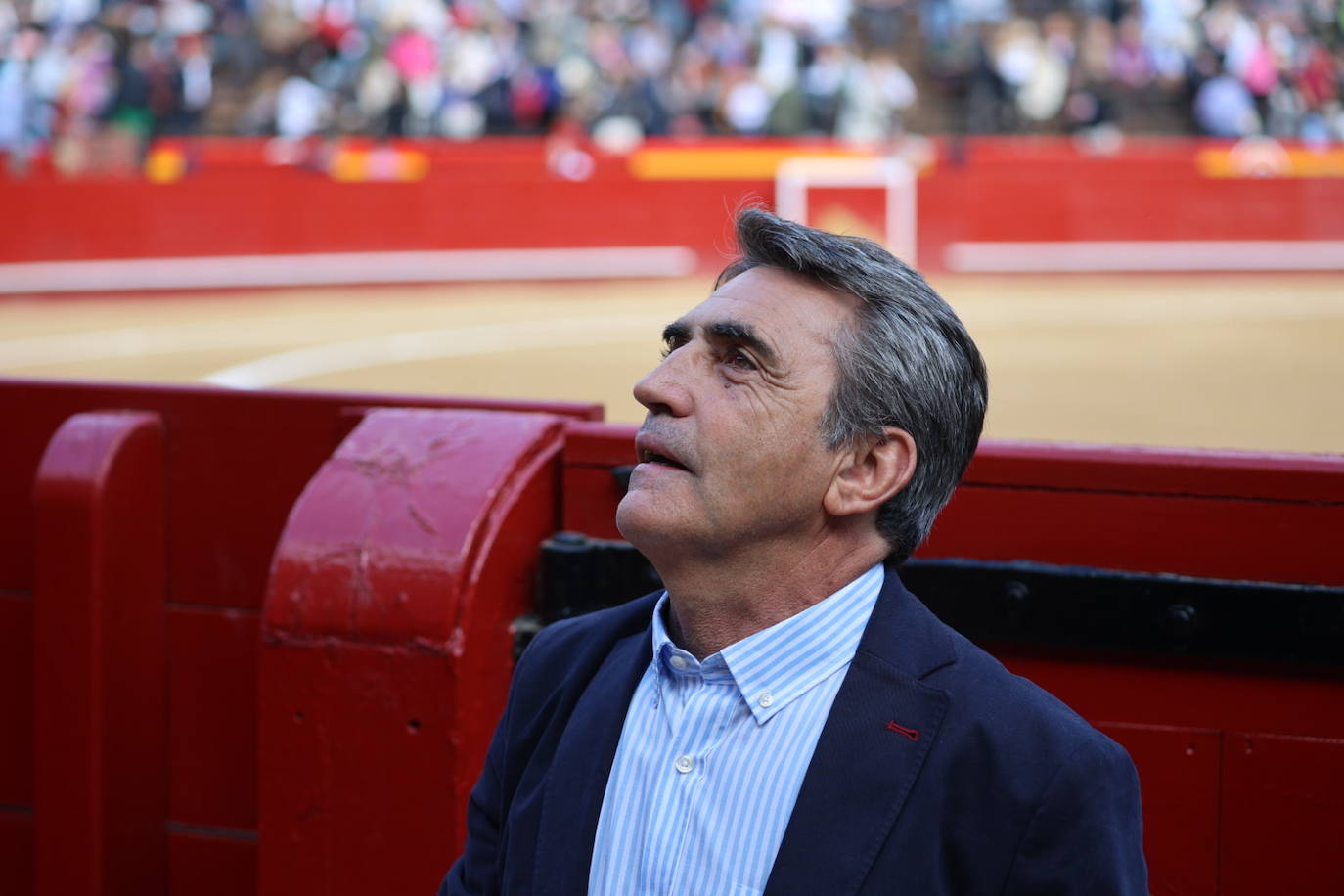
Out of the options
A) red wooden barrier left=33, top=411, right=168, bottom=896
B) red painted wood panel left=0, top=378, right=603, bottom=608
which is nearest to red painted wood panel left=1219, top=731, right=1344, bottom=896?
red painted wood panel left=0, top=378, right=603, bottom=608

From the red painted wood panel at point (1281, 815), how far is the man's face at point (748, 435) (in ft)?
3.23

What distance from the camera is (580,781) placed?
1.64 metres

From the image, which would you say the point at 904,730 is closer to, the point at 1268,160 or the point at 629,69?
the point at 1268,160

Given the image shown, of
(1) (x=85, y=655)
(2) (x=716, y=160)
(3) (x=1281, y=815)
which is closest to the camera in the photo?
(3) (x=1281, y=815)

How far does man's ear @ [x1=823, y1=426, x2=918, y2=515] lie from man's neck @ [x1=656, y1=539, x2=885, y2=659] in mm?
59

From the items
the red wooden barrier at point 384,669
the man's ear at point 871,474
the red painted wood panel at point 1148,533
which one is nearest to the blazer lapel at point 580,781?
the man's ear at point 871,474

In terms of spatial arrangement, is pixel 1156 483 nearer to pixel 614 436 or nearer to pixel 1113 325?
pixel 614 436

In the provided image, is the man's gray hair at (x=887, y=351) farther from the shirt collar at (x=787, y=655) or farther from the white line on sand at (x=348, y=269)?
the white line on sand at (x=348, y=269)

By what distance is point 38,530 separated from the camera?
275cm

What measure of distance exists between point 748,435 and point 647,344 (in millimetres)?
7823

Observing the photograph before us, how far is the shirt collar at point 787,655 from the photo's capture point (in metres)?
1.60

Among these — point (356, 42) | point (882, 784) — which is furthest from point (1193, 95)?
point (882, 784)

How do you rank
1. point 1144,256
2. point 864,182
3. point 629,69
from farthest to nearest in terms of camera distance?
point 629,69 → point 1144,256 → point 864,182

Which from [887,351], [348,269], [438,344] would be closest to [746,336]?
[887,351]
